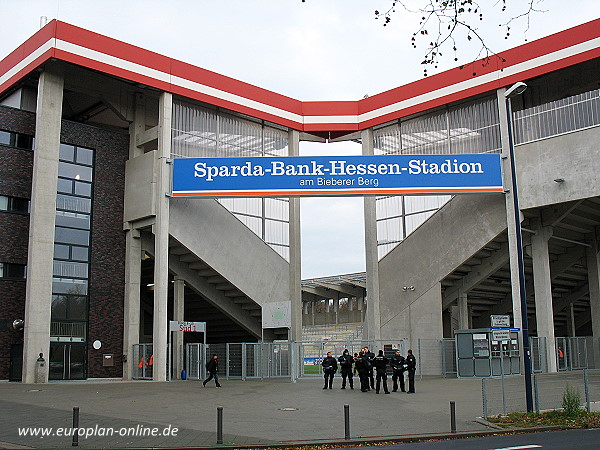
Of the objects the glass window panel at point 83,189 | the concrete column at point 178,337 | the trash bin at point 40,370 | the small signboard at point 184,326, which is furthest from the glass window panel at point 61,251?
the small signboard at point 184,326

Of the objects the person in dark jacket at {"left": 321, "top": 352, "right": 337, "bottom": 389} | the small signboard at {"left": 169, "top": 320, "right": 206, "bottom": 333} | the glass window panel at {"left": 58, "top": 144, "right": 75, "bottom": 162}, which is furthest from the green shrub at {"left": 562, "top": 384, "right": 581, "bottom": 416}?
the glass window panel at {"left": 58, "top": 144, "right": 75, "bottom": 162}

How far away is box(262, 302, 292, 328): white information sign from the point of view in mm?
31359

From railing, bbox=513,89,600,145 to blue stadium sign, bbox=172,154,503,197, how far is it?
1888mm

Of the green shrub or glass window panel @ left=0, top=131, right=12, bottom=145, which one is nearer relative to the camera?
the green shrub

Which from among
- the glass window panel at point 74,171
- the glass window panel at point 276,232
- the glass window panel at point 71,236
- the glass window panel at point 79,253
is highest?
the glass window panel at point 74,171

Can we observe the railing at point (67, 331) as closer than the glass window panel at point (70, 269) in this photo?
Yes

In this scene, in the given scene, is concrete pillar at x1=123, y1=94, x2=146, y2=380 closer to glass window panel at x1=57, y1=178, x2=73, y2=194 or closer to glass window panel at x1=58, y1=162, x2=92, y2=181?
glass window panel at x1=58, y1=162, x2=92, y2=181

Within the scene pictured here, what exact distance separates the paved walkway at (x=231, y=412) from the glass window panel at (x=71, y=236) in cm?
826

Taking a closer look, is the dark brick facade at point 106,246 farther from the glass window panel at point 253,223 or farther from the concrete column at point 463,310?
the concrete column at point 463,310

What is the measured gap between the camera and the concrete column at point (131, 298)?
33812mm

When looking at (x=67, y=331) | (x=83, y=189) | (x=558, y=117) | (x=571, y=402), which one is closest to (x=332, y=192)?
(x=558, y=117)

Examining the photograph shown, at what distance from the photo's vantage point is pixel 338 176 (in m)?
32.5

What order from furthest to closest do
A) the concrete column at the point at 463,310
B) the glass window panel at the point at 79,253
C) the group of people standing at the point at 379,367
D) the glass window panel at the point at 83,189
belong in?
the concrete column at the point at 463,310 → the glass window panel at the point at 83,189 → the glass window panel at the point at 79,253 → the group of people standing at the point at 379,367

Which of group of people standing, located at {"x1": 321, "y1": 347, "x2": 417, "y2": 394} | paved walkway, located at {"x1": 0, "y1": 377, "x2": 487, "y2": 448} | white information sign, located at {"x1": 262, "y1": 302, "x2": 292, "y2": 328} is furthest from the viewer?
white information sign, located at {"x1": 262, "y1": 302, "x2": 292, "y2": 328}
